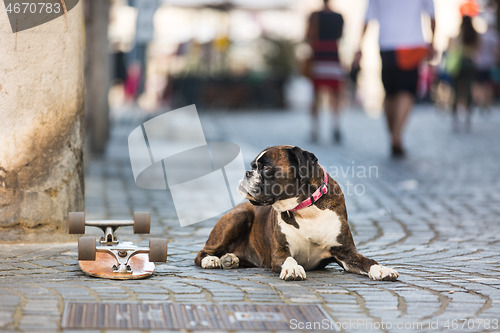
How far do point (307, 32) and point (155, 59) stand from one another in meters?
24.6

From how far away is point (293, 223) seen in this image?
584 centimetres

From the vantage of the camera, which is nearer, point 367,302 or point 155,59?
point 367,302

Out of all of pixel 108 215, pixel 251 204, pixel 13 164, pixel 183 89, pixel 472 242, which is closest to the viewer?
pixel 251 204

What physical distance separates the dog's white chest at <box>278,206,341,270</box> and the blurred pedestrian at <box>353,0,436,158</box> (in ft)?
24.8

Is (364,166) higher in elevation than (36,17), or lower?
lower

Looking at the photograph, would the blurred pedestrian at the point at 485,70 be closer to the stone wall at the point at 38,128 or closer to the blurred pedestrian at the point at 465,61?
the blurred pedestrian at the point at 465,61

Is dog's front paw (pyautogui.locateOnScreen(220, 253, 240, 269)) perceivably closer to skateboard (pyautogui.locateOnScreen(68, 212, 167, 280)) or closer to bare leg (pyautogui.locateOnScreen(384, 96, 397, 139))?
skateboard (pyautogui.locateOnScreen(68, 212, 167, 280))

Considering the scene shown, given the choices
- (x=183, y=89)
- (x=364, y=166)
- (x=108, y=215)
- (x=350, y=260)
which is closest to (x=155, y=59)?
(x=183, y=89)

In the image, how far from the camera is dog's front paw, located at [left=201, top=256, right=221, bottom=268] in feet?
20.2

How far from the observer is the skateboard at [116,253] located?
5590 millimetres

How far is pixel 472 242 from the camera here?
7.42m

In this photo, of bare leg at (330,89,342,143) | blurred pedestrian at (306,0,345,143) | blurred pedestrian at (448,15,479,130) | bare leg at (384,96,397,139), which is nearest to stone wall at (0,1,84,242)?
bare leg at (384,96,397,139)

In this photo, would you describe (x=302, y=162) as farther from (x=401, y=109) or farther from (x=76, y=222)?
(x=401, y=109)

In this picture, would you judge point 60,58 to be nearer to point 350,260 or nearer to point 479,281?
point 350,260
